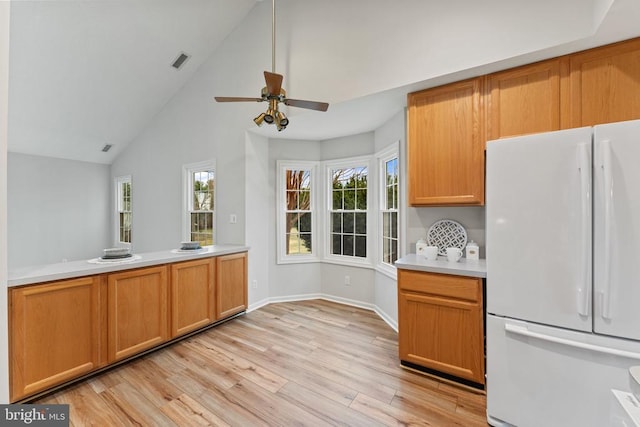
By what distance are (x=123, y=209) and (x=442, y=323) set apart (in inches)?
266

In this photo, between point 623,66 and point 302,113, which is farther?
point 302,113

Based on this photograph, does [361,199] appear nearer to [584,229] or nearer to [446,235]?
[446,235]

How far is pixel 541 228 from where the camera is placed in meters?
1.62

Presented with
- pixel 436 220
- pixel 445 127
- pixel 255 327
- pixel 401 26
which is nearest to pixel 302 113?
pixel 401 26

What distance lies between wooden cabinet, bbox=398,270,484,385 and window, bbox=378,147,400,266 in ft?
3.66

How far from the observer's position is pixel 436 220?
108 inches

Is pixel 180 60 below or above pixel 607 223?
above

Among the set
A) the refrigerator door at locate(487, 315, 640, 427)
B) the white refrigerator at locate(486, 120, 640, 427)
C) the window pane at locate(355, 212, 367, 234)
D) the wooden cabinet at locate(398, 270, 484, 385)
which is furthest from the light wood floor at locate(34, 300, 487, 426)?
the window pane at locate(355, 212, 367, 234)

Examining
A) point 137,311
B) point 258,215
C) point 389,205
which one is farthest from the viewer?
point 258,215

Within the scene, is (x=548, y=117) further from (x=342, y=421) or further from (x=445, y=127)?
(x=342, y=421)

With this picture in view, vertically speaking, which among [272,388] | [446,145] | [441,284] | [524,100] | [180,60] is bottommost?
[272,388]

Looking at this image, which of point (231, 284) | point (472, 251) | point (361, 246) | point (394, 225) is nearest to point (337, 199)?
point (361, 246)

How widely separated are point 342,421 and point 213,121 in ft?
13.5

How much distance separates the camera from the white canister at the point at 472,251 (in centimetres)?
239
